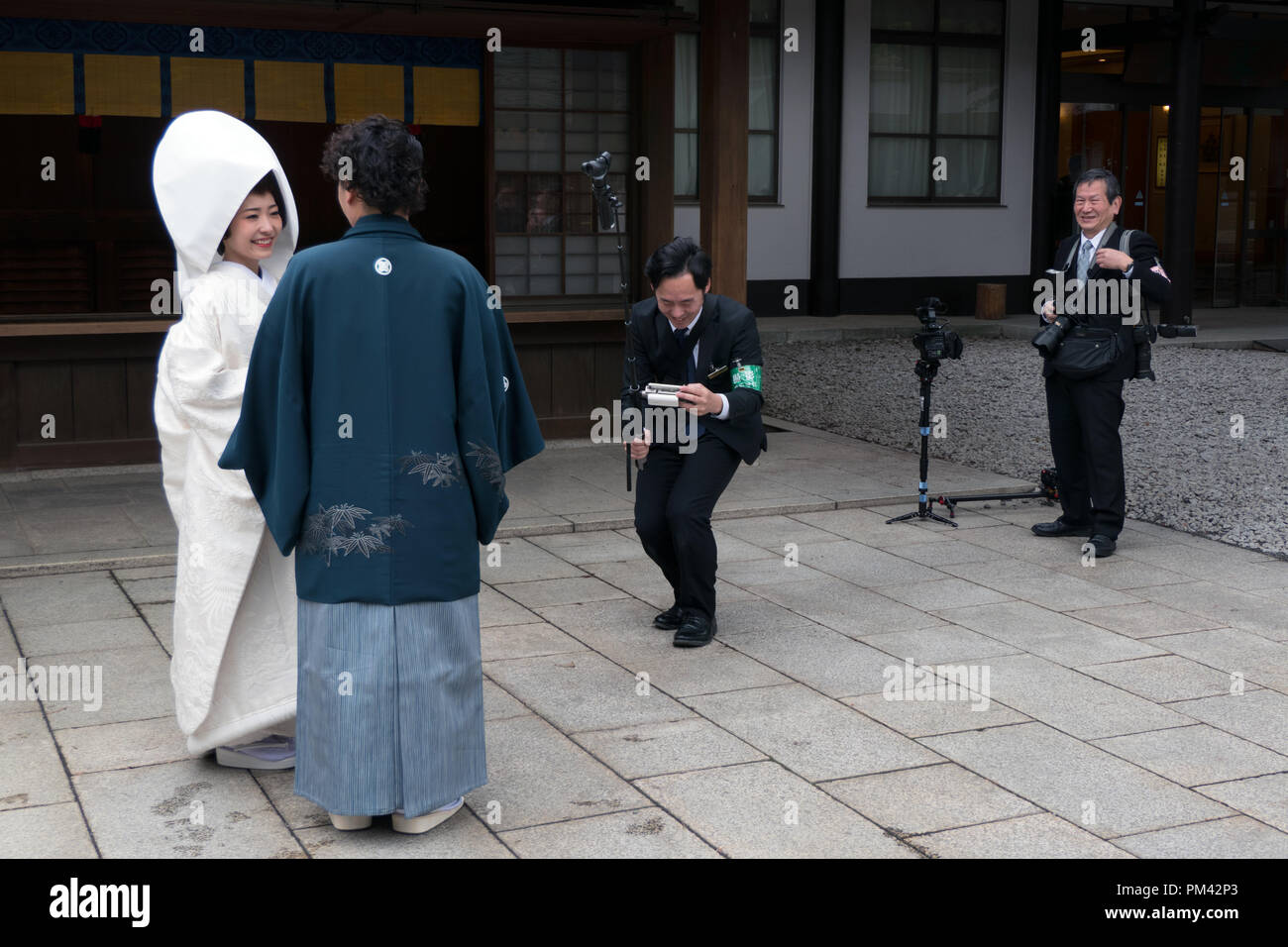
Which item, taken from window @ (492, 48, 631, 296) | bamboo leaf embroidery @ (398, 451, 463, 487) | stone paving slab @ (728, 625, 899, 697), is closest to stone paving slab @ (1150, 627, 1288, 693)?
stone paving slab @ (728, 625, 899, 697)

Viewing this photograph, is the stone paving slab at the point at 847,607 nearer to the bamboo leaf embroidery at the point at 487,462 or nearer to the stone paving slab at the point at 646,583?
the stone paving slab at the point at 646,583

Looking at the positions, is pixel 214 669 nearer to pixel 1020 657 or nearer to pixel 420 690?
pixel 420 690

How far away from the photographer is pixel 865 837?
3.71m

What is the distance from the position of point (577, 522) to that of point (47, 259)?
13.5ft

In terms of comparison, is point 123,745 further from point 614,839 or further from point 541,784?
point 614,839

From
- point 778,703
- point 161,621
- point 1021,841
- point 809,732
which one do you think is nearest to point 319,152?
point 161,621

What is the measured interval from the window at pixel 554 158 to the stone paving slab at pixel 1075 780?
19.5 ft

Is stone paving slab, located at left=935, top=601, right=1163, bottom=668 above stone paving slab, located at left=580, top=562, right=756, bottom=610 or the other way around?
the other way around

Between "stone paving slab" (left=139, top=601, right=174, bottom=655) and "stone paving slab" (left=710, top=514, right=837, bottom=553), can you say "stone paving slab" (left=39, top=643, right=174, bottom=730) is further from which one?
"stone paving slab" (left=710, top=514, right=837, bottom=553)

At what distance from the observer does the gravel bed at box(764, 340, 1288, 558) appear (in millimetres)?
8031

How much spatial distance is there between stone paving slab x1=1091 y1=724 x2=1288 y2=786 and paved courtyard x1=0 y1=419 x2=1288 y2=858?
12 mm

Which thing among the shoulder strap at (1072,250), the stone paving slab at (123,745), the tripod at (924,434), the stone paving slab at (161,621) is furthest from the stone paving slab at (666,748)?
the shoulder strap at (1072,250)

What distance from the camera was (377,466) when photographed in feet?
11.6

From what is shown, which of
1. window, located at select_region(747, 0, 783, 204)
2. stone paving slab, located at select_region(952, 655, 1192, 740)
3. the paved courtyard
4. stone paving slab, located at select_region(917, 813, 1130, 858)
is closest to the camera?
stone paving slab, located at select_region(917, 813, 1130, 858)
